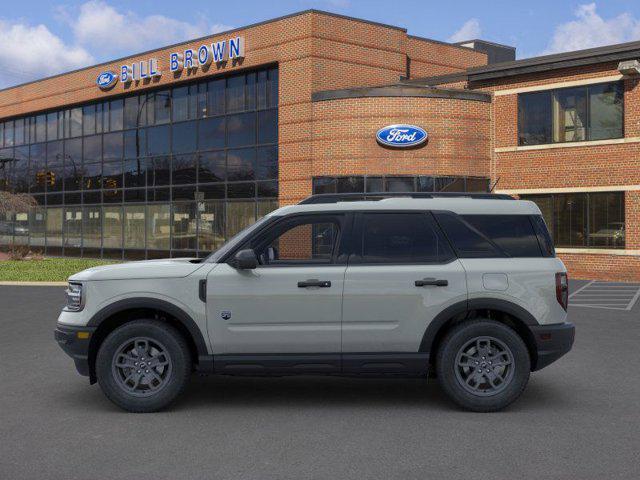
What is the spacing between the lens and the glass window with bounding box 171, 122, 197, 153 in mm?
30734

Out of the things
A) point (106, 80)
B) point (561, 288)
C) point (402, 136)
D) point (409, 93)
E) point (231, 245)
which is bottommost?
point (561, 288)

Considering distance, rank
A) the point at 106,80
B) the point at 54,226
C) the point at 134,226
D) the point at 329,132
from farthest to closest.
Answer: the point at 54,226 < the point at 106,80 < the point at 134,226 < the point at 329,132

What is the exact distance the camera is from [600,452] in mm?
5414

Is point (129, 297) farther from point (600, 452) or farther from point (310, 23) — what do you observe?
point (310, 23)

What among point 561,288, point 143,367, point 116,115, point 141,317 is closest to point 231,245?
point 141,317

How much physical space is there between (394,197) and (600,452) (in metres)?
2.88

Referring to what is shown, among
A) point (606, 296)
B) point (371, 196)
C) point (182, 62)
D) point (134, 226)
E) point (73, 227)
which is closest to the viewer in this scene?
point (371, 196)

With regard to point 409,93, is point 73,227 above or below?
below

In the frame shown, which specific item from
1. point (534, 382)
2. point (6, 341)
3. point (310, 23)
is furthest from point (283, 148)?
point (534, 382)

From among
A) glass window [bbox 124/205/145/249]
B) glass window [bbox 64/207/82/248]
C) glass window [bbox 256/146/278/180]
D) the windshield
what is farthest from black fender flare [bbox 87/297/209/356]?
glass window [bbox 64/207/82/248]

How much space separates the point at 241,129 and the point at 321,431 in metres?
23.8

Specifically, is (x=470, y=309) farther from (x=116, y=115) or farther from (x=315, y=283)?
(x=116, y=115)

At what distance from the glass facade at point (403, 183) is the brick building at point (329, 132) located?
0.20 ft

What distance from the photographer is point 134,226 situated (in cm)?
3366
